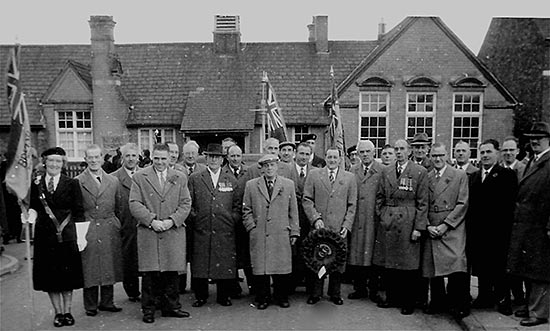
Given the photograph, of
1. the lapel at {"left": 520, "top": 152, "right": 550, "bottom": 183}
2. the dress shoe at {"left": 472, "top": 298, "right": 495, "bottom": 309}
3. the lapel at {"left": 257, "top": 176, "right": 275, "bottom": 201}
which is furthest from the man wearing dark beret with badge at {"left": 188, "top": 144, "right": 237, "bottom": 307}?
the lapel at {"left": 520, "top": 152, "right": 550, "bottom": 183}

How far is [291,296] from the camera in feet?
24.9

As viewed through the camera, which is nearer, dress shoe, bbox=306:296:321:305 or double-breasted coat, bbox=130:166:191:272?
double-breasted coat, bbox=130:166:191:272

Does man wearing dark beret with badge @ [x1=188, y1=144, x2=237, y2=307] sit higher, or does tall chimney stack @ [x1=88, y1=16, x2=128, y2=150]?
tall chimney stack @ [x1=88, y1=16, x2=128, y2=150]

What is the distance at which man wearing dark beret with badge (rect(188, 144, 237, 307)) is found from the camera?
23.0 feet

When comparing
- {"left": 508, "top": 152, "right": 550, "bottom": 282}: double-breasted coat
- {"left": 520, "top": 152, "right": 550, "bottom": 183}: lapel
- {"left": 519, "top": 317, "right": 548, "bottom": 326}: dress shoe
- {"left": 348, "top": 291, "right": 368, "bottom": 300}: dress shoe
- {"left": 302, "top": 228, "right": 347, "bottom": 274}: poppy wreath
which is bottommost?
{"left": 348, "top": 291, "right": 368, "bottom": 300}: dress shoe

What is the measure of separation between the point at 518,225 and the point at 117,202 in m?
5.16

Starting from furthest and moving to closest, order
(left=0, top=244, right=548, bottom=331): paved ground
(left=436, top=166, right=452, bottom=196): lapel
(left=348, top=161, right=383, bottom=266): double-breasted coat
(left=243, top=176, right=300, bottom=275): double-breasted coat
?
(left=348, top=161, right=383, bottom=266): double-breasted coat < (left=243, top=176, right=300, bottom=275): double-breasted coat < (left=436, top=166, right=452, bottom=196): lapel < (left=0, top=244, right=548, bottom=331): paved ground

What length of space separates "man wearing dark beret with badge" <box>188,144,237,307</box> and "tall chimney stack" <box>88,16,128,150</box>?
13668 millimetres

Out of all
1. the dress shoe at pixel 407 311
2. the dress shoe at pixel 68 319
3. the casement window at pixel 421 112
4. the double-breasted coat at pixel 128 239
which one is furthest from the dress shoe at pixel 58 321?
the casement window at pixel 421 112

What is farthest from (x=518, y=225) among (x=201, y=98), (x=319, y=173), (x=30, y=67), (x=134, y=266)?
(x=30, y=67)

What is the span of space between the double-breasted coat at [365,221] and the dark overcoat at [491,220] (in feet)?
4.22

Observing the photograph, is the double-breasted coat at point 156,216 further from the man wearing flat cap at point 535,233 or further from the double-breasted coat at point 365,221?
the man wearing flat cap at point 535,233

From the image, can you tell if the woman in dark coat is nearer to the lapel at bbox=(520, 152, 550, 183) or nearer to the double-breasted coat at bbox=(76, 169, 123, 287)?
the double-breasted coat at bbox=(76, 169, 123, 287)

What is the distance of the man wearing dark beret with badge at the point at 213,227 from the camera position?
23.0 feet
